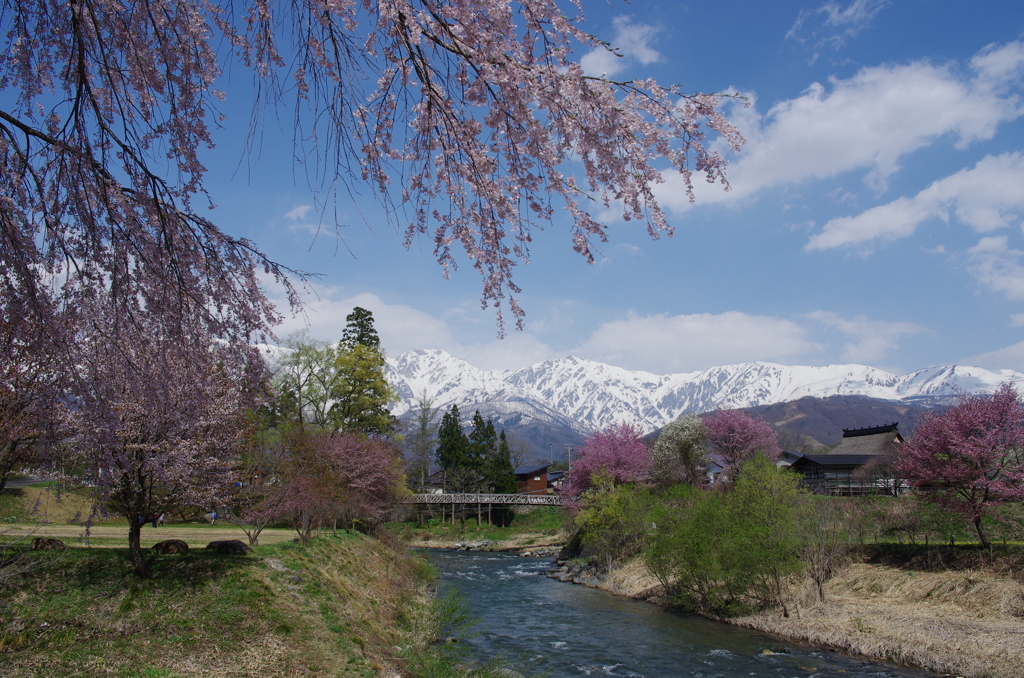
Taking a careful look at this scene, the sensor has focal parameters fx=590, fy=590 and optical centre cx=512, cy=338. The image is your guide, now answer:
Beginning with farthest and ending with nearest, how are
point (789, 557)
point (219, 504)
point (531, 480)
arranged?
point (531, 480), point (789, 557), point (219, 504)

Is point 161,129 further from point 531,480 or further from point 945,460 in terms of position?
point 531,480

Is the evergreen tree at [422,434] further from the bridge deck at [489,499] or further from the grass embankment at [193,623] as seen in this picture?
the grass embankment at [193,623]

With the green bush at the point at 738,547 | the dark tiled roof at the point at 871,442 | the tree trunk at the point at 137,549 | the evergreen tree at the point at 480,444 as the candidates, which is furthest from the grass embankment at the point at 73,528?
the dark tiled roof at the point at 871,442

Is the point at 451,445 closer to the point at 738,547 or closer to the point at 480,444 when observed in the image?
the point at 480,444

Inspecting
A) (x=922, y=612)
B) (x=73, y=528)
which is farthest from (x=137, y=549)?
(x=922, y=612)

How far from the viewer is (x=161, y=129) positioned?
482 centimetres

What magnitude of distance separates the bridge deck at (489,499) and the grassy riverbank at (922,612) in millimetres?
32853

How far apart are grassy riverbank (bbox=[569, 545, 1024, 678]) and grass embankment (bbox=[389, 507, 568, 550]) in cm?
2640

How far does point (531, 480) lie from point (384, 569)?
56.1 metres

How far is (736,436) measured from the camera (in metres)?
40.7

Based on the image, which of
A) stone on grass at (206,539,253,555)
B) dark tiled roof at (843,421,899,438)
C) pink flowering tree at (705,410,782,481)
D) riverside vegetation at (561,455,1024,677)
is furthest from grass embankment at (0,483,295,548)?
dark tiled roof at (843,421,899,438)

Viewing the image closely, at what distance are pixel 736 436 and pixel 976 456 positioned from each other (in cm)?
2209

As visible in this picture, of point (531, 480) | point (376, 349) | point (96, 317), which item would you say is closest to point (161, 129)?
point (96, 317)

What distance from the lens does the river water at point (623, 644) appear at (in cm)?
1354
